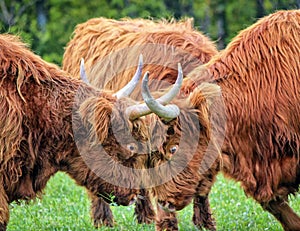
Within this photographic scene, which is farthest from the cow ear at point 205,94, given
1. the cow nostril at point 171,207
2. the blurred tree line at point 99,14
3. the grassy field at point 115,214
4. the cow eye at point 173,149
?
the blurred tree line at point 99,14

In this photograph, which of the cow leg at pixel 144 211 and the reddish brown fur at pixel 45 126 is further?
the cow leg at pixel 144 211

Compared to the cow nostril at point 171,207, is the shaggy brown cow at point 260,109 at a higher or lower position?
higher

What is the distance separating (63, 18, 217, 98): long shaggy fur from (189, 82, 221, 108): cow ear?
3.44 ft

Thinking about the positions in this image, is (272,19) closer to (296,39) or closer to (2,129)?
(296,39)

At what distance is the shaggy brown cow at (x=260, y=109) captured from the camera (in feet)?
19.4

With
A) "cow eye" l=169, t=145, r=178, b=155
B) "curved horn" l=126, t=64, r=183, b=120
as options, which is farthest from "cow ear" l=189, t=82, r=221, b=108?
"cow eye" l=169, t=145, r=178, b=155

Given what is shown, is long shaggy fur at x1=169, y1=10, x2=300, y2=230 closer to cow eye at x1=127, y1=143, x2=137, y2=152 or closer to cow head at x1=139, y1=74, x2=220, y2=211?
cow head at x1=139, y1=74, x2=220, y2=211

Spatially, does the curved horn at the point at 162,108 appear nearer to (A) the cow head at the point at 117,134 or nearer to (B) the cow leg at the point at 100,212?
(A) the cow head at the point at 117,134

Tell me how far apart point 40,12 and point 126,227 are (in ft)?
42.4

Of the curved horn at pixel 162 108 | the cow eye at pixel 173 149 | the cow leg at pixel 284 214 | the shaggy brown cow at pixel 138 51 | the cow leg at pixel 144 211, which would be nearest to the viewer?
the curved horn at pixel 162 108

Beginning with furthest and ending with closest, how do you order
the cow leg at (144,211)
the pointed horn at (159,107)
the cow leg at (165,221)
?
the cow leg at (144,211), the cow leg at (165,221), the pointed horn at (159,107)

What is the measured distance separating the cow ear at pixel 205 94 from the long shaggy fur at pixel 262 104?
0.07 ft

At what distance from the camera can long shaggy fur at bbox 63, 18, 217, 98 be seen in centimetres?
707

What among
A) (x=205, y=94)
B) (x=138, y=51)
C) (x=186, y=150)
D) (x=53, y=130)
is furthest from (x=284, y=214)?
(x=138, y=51)
